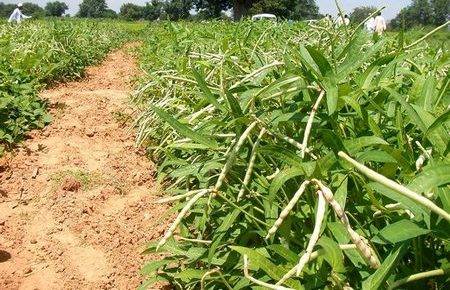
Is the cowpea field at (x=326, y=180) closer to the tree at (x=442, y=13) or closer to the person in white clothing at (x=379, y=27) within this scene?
the person in white clothing at (x=379, y=27)

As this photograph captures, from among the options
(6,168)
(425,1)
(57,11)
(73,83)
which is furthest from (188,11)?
(57,11)

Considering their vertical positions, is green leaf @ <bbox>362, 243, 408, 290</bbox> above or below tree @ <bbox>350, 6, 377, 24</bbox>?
below

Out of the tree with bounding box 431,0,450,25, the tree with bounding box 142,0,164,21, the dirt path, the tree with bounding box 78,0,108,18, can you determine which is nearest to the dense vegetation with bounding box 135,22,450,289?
Answer: the dirt path

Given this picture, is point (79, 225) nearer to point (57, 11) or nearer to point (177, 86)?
point (177, 86)

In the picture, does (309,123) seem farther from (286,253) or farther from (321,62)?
(286,253)

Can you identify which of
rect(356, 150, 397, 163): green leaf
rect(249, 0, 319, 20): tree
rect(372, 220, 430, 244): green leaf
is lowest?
rect(372, 220, 430, 244): green leaf

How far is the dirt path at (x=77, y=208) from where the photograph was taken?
2.37 m

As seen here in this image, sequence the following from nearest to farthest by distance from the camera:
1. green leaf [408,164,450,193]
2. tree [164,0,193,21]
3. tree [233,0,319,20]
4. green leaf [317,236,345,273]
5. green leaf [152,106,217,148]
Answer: green leaf [408,164,450,193], green leaf [317,236,345,273], green leaf [152,106,217,148], tree [233,0,319,20], tree [164,0,193,21]

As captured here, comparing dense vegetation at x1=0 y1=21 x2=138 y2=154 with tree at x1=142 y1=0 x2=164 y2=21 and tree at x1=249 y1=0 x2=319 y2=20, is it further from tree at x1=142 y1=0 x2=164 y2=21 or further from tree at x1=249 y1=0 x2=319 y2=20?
tree at x1=142 y1=0 x2=164 y2=21

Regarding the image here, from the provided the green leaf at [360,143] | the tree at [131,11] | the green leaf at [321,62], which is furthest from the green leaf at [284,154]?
the tree at [131,11]

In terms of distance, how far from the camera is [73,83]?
7762 millimetres

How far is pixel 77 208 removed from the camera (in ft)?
9.91

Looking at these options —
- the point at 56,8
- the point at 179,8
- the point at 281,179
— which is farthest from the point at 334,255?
the point at 56,8

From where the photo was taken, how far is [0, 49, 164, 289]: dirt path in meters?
2.37
